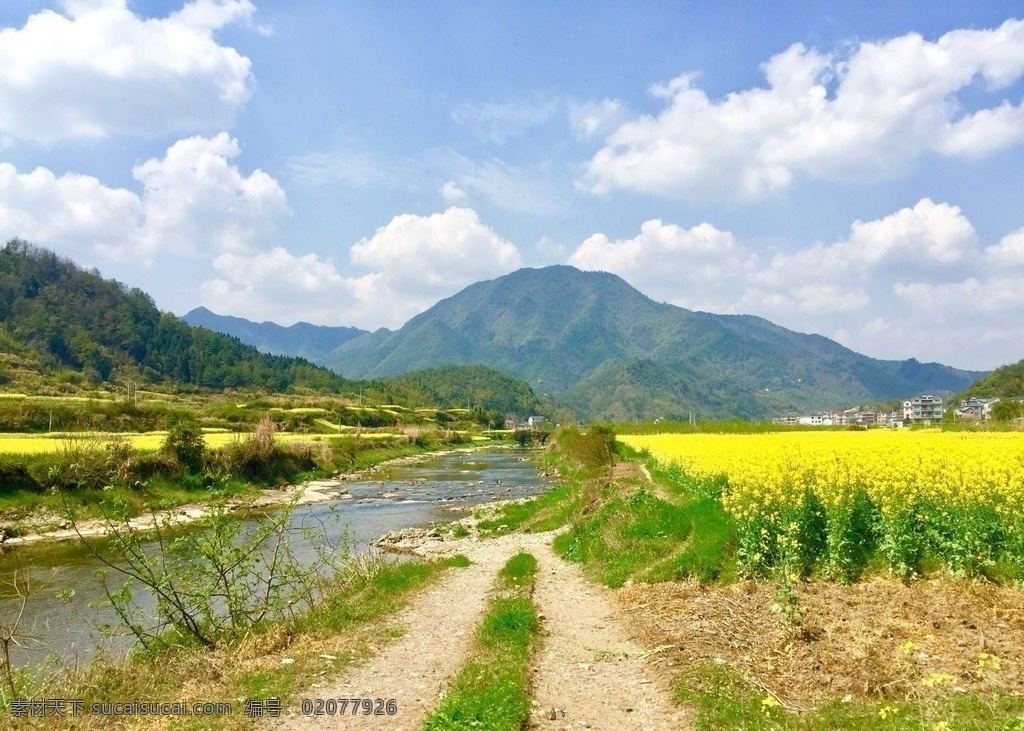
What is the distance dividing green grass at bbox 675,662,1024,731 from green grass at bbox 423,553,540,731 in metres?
2.13

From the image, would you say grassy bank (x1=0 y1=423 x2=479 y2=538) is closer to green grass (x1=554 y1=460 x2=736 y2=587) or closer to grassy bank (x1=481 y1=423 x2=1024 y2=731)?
green grass (x1=554 y1=460 x2=736 y2=587)

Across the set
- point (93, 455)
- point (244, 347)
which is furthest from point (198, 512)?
point (244, 347)

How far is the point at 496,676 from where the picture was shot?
28.5ft

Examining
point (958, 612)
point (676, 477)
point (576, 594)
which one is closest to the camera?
point (958, 612)

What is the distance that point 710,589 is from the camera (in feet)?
39.0

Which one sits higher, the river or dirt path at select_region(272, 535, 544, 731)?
dirt path at select_region(272, 535, 544, 731)

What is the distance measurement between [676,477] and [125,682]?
1803cm

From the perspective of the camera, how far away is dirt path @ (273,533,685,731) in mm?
7641

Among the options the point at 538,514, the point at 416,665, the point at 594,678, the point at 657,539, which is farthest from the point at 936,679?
the point at 538,514

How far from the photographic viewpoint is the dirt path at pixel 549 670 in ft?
25.1

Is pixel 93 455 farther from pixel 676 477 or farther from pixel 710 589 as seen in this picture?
pixel 710 589

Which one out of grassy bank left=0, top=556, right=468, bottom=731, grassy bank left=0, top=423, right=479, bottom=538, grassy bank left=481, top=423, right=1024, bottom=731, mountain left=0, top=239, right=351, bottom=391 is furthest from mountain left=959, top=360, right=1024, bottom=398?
mountain left=0, top=239, right=351, bottom=391

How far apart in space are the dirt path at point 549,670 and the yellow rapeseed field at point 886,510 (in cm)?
351

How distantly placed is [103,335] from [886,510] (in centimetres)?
15897
